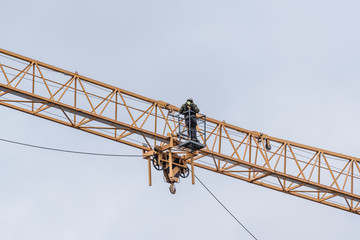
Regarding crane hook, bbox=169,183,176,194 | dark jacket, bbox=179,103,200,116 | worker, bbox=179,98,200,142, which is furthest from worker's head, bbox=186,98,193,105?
crane hook, bbox=169,183,176,194

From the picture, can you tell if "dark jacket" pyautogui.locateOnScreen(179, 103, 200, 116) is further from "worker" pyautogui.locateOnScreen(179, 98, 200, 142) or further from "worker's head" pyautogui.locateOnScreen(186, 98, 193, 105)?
"worker's head" pyautogui.locateOnScreen(186, 98, 193, 105)

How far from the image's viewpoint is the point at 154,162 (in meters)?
64.6

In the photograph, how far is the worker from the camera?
2485 inches

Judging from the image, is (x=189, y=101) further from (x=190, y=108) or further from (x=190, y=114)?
(x=190, y=114)

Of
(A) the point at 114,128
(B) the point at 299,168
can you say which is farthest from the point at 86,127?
(B) the point at 299,168

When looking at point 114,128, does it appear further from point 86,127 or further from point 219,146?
point 219,146

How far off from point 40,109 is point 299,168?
16.8 metres

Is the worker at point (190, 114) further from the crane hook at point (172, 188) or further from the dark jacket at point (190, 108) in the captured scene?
the crane hook at point (172, 188)

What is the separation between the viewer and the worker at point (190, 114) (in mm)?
63125

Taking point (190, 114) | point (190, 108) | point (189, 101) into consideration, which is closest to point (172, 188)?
point (190, 114)

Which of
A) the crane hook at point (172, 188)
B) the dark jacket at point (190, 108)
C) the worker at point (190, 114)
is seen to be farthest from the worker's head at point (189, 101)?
the crane hook at point (172, 188)

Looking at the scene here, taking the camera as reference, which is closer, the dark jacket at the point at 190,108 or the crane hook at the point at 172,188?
the dark jacket at the point at 190,108

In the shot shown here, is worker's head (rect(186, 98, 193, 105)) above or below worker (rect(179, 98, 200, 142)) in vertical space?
above

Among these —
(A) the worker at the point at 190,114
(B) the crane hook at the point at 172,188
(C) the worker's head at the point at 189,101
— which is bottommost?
(B) the crane hook at the point at 172,188
